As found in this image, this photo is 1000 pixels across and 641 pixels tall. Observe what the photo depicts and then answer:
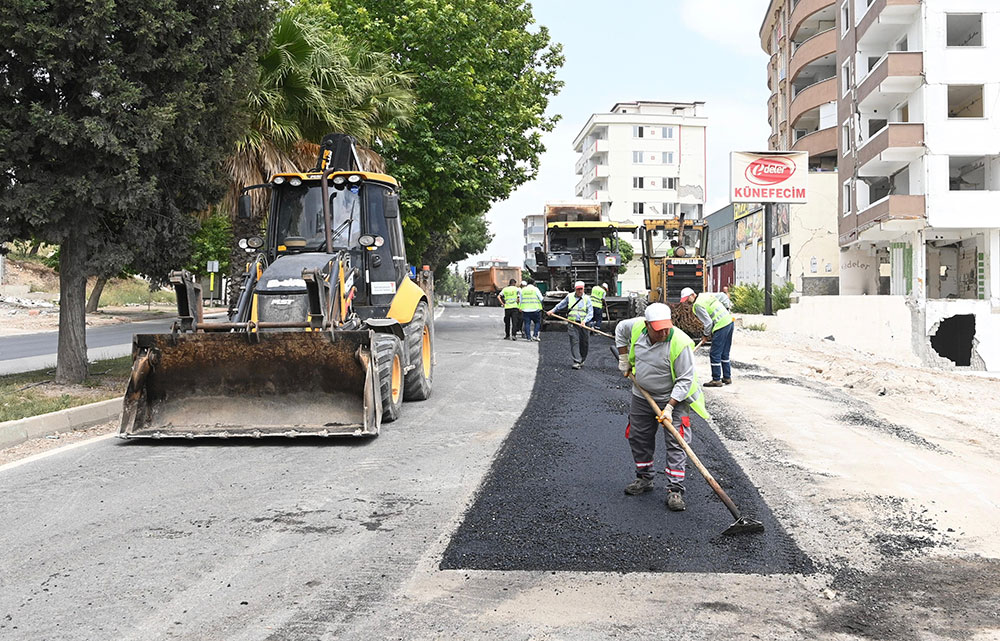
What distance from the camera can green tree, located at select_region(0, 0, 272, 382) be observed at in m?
9.57

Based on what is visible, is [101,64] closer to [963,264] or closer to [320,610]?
[320,610]

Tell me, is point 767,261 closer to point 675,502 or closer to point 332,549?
point 675,502

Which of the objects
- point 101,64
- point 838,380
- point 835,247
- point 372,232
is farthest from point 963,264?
point 101,64

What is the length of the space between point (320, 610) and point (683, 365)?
3.12 m

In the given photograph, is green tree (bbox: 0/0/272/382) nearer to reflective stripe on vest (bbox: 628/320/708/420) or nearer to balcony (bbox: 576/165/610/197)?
reflective stripe on vest (bbox: 628/320/708/420)

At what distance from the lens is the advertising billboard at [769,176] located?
29.5 meters

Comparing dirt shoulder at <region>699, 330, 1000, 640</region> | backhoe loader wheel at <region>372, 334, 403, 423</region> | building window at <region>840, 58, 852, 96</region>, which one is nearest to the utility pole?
building window at <region>840, 58, 852, 96</region>

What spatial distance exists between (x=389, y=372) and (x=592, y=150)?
239 feet

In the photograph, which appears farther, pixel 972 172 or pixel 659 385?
pixel 972 172

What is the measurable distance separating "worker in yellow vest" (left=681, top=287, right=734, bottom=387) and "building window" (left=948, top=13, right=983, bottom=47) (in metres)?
20.8

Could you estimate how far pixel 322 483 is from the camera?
6.49 metres

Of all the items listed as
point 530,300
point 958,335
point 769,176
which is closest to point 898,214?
point 769,176

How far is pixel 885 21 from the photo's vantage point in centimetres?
2883

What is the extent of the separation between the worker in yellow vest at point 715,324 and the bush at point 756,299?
58.6 ft
